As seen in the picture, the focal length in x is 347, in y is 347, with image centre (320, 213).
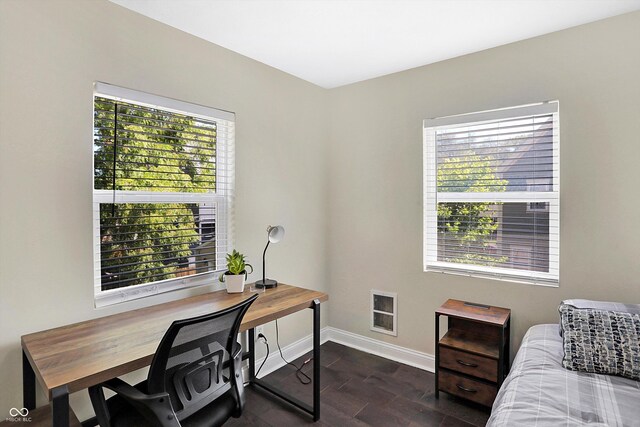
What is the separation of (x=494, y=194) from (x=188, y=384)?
7.66 feet

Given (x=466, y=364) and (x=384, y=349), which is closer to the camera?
(x=466, y=364)

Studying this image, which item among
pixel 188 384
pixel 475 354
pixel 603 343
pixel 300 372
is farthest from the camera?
pixel 300 372

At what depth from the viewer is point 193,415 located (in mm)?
1475

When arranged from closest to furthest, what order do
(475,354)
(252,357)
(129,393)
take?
1. (129,393)
2. (475,354)
3. (252,357)

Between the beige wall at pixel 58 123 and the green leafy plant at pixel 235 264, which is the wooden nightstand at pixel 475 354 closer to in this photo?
the green leafy plant at pixel 235 264

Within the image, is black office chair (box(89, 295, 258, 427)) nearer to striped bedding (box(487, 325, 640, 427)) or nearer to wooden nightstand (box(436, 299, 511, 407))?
striped bedding (box(487, 325, 640, 427))

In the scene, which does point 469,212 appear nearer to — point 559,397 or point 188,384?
point 559,397

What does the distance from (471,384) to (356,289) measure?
128 centimetres

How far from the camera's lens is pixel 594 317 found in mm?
1792

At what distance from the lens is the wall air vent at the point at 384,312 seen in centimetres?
305

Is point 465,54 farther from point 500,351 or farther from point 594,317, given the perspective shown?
point 500,351

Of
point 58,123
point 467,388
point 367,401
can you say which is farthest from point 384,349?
point 58,123

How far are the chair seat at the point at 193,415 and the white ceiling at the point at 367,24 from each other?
6.73 ft

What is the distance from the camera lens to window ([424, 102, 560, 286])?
239 cm
